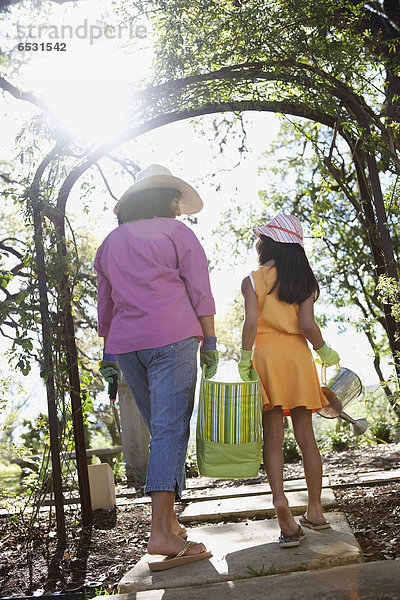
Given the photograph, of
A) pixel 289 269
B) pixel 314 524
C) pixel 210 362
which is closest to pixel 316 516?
pixel 314 524

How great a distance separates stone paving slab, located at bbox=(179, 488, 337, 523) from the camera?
371 centimetres

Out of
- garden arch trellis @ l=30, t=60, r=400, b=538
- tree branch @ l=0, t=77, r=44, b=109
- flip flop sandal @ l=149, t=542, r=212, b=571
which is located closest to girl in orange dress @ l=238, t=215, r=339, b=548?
flip flop sandal @ l=149, t=542, r=212, b=571

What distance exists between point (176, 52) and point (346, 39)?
4.03ft

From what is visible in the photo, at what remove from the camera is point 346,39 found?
4.52 m

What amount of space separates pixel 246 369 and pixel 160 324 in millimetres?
463

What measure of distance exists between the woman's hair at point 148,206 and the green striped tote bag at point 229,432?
0.83 metres

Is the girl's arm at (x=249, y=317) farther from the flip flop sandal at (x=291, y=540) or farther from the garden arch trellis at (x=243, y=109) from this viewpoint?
the garden arch trellis at (x=243, y=109)

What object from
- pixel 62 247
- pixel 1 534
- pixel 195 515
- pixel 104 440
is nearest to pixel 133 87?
pixel 62 247

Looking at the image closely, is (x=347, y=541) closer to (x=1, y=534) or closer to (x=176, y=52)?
(x=1, y=534)

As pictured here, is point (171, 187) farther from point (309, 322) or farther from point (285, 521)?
point (285, 521)

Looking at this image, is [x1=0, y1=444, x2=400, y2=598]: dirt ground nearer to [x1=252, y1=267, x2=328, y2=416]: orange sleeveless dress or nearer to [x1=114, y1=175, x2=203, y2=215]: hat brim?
[x1=252, y1=267, x2=328, y2=416]: orange sleeveless dress

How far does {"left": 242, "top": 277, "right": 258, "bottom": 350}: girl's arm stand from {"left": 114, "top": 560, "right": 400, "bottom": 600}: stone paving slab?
3.42ft

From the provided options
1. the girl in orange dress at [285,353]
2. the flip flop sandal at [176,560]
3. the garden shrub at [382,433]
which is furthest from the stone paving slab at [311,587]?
the garden shrub at [382,433]

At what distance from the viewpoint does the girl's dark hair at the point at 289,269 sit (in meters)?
2.95
